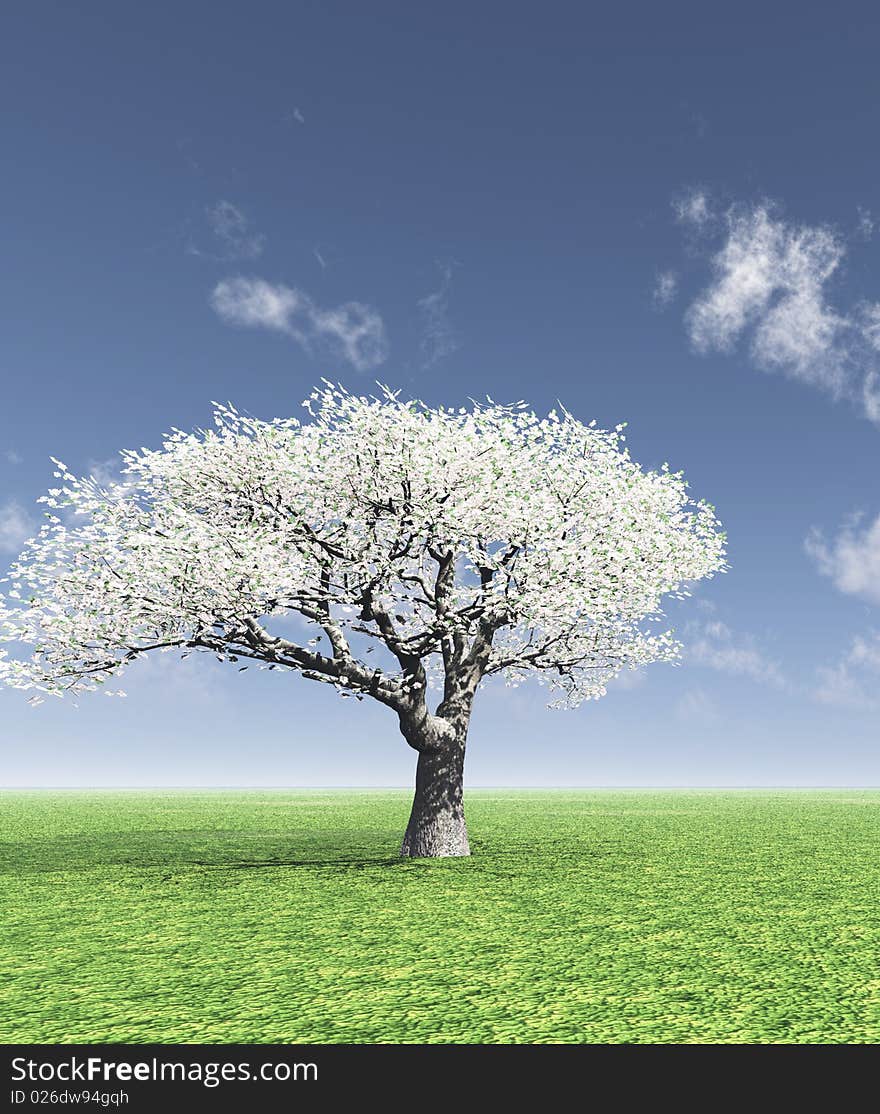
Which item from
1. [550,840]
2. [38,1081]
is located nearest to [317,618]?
[550,840]

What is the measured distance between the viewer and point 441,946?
45.6 feet

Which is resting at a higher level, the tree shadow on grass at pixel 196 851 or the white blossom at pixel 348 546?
the white blossom at pixel 348 546

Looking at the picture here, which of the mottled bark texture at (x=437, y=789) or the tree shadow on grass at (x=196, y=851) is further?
the mottled bark texture at (x=437, y=789)

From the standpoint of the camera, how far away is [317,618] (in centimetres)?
2536

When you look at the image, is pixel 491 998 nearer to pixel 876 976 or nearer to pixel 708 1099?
pixel 708 1099

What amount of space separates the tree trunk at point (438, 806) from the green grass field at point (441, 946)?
1288 mm

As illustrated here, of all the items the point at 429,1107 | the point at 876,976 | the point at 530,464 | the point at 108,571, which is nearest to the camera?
the point at 429,1107

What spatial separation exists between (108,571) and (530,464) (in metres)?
11.7

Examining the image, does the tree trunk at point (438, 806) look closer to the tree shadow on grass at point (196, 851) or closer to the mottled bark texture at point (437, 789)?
the mottled bark texture at point (437, 789)

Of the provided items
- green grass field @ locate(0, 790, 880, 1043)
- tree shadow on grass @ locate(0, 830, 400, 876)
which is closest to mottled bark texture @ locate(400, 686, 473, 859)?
tree shadow on grass @ locate(0, 830, 400, 876)

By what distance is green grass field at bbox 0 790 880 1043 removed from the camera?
10.0 meters

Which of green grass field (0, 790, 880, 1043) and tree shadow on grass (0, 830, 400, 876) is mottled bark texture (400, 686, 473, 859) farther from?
green grass field (0, 790, 880, 1043)

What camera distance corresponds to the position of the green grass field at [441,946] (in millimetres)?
10008

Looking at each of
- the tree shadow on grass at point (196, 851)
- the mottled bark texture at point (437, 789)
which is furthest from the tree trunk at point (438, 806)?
the tree shadow on grass at point (196, 851)
